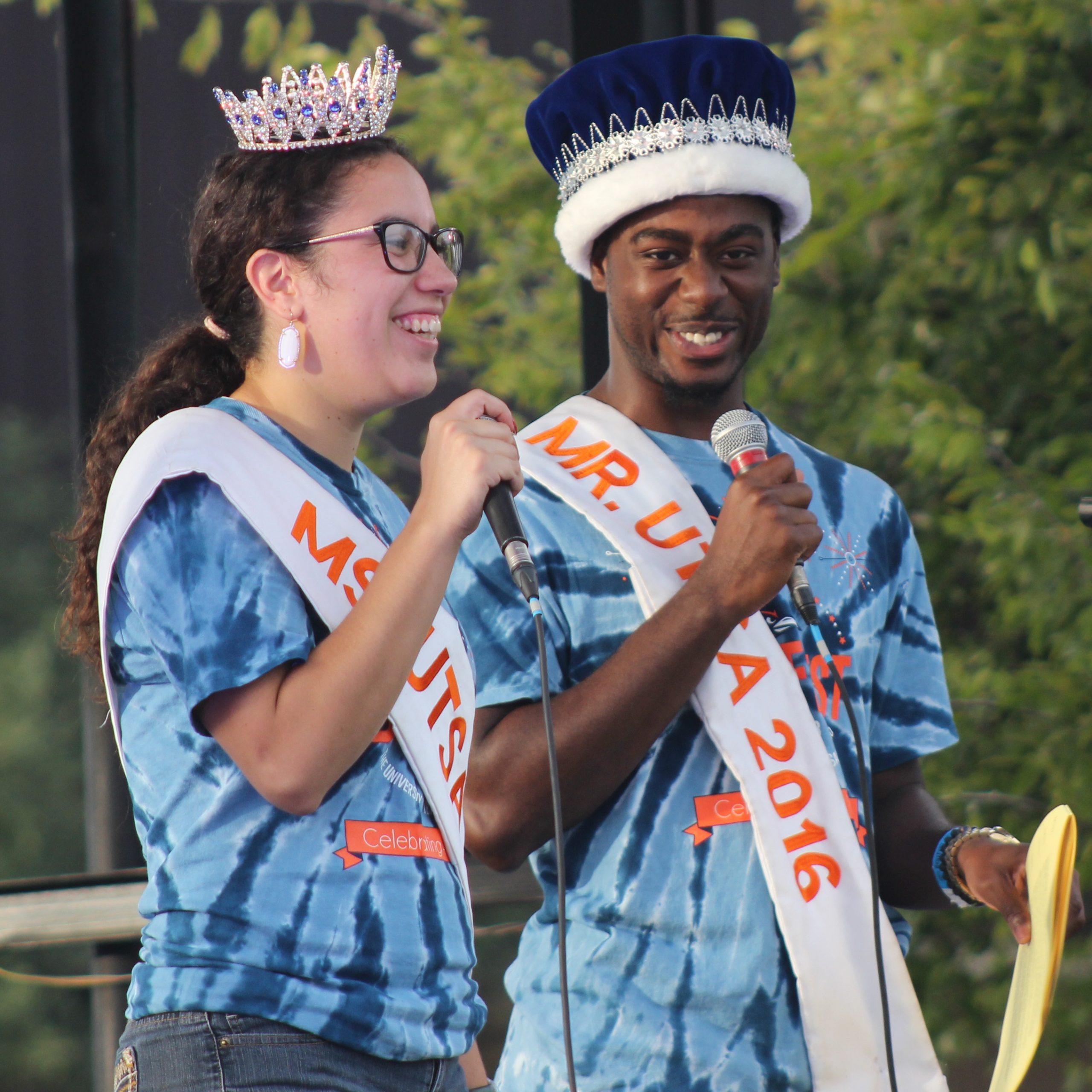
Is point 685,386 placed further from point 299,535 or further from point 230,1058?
point 230,1058

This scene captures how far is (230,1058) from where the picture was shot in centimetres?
133

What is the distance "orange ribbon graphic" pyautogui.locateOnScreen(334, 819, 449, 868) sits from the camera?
1.40 meters

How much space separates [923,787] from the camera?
80.4 inches

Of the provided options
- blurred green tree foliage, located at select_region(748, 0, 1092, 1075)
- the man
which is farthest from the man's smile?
blurred green tree foliage, located at select_region(748, 0, 1092, 1075)

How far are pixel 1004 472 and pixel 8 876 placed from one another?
2554 millimetres

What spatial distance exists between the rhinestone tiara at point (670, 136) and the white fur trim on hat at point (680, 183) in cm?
1

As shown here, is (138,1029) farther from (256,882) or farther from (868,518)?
(868,518)

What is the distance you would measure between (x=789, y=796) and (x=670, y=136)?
82 cm

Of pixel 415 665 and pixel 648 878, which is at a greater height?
pixel 415 665

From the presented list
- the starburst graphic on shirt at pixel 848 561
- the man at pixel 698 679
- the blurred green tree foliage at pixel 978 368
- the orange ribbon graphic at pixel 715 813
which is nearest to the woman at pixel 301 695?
the man at pixel 698 679

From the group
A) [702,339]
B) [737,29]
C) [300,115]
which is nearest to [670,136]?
[702,339]

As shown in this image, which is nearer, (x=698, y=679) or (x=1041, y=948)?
(x=1041, y=948)

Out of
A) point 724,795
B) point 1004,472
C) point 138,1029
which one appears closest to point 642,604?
point 724,795

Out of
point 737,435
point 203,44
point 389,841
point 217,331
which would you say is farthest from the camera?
point 203,44
